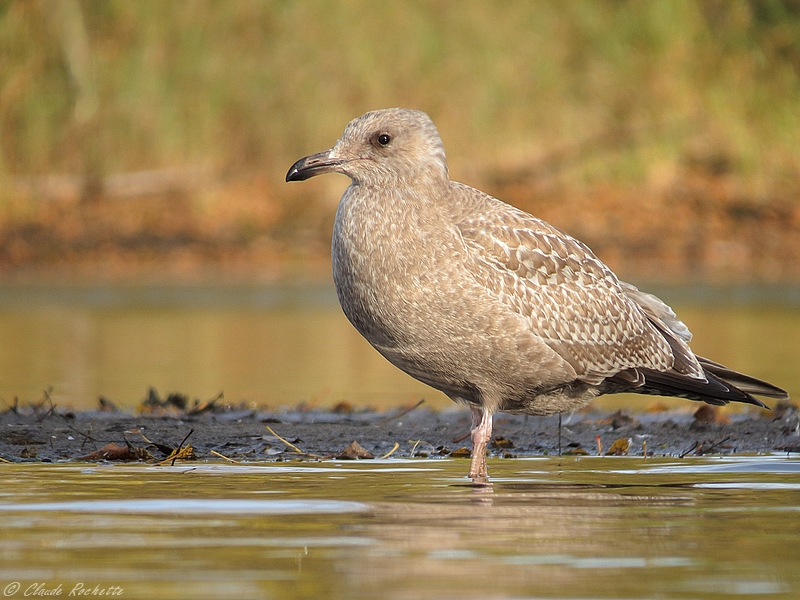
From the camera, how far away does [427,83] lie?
22.7 m

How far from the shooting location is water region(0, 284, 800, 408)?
12008 mm

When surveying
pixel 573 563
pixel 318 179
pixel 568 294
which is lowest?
pixel 573 563

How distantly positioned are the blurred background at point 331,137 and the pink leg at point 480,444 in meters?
10.2

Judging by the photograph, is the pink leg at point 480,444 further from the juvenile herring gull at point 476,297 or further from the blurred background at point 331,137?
the blurred background at point 331,137

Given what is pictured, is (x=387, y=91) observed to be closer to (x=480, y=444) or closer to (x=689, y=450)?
(x=689, y=450)

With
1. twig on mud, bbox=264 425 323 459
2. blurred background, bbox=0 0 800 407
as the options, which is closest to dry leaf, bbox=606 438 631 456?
twig on mud, bbox=264 425 323 459

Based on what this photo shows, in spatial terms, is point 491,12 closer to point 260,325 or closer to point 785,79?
point 785,79

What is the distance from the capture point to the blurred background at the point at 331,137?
70.5 ft

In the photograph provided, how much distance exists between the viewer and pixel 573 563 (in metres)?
4.64

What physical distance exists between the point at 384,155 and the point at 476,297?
2.98 ft

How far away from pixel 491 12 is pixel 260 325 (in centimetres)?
789

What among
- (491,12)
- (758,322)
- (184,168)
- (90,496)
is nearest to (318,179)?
(184,168)

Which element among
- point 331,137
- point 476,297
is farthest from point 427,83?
point 476,297

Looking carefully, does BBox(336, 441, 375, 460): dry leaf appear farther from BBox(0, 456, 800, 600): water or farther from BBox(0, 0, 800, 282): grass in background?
BBox(0, 0, 800, 282): grass in background
